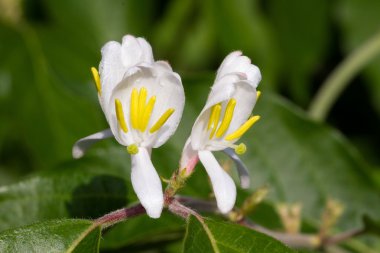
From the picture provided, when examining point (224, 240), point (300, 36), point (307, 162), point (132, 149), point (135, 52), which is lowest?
point (307, 162)

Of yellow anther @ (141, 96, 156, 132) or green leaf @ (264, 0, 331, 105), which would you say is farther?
green leaf @ (264, 0, 331, 105)

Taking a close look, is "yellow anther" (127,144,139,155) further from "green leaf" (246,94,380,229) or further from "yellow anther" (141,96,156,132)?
"green leaf" (246,94,380,229)

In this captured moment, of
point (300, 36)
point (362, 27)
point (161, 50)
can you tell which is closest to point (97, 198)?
point (161, 50)

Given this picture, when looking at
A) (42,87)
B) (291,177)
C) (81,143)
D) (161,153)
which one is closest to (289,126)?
(291,177)

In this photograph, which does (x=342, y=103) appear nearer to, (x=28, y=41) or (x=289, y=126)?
(x=289, y=126)

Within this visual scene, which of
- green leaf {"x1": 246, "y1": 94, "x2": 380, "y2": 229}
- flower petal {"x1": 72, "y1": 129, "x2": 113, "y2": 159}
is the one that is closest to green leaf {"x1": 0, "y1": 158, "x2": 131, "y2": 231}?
flower petal {"x1": 72, "y1": 129, "x2": 113, "y2": 159}

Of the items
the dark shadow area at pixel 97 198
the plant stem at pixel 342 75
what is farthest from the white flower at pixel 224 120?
the plant stem at pixel 342 75

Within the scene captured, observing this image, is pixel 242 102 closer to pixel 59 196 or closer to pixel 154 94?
pixel 154 94

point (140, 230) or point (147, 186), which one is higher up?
point (147, 186)
